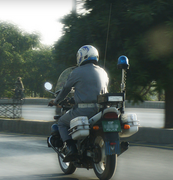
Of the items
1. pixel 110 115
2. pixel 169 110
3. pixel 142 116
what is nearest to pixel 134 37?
pixel 169 110

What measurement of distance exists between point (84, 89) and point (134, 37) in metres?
5.39

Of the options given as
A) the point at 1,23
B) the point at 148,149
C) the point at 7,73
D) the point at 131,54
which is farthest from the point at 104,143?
the point at 1,23

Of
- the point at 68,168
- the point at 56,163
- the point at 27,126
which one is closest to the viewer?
the point at 68,168

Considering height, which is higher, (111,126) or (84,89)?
(84,89)

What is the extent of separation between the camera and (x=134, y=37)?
1123 centimetres

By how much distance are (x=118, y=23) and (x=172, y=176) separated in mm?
5758

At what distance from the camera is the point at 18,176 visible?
6539 millimetres

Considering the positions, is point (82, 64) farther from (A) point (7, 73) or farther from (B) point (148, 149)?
(A) point (7, 73)

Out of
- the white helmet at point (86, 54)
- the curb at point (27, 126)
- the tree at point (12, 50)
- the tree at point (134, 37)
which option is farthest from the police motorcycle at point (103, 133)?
the tree at point (12, 50)

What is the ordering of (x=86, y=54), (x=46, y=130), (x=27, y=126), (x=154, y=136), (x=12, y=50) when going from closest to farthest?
1. (x=86, y=54)
2. (x=154, y=136)
3. (x=46, y=130)
4. (x=27, y=126)
5. (x=12, y=50)

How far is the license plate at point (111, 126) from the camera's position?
18.5 ft

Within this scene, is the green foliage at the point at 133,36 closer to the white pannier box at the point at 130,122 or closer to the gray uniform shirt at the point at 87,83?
the gray uniform shirt at the point at 87,83

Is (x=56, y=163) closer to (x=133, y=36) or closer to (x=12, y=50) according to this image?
(x=133, y=36)

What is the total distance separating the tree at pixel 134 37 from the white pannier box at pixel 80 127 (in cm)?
419
